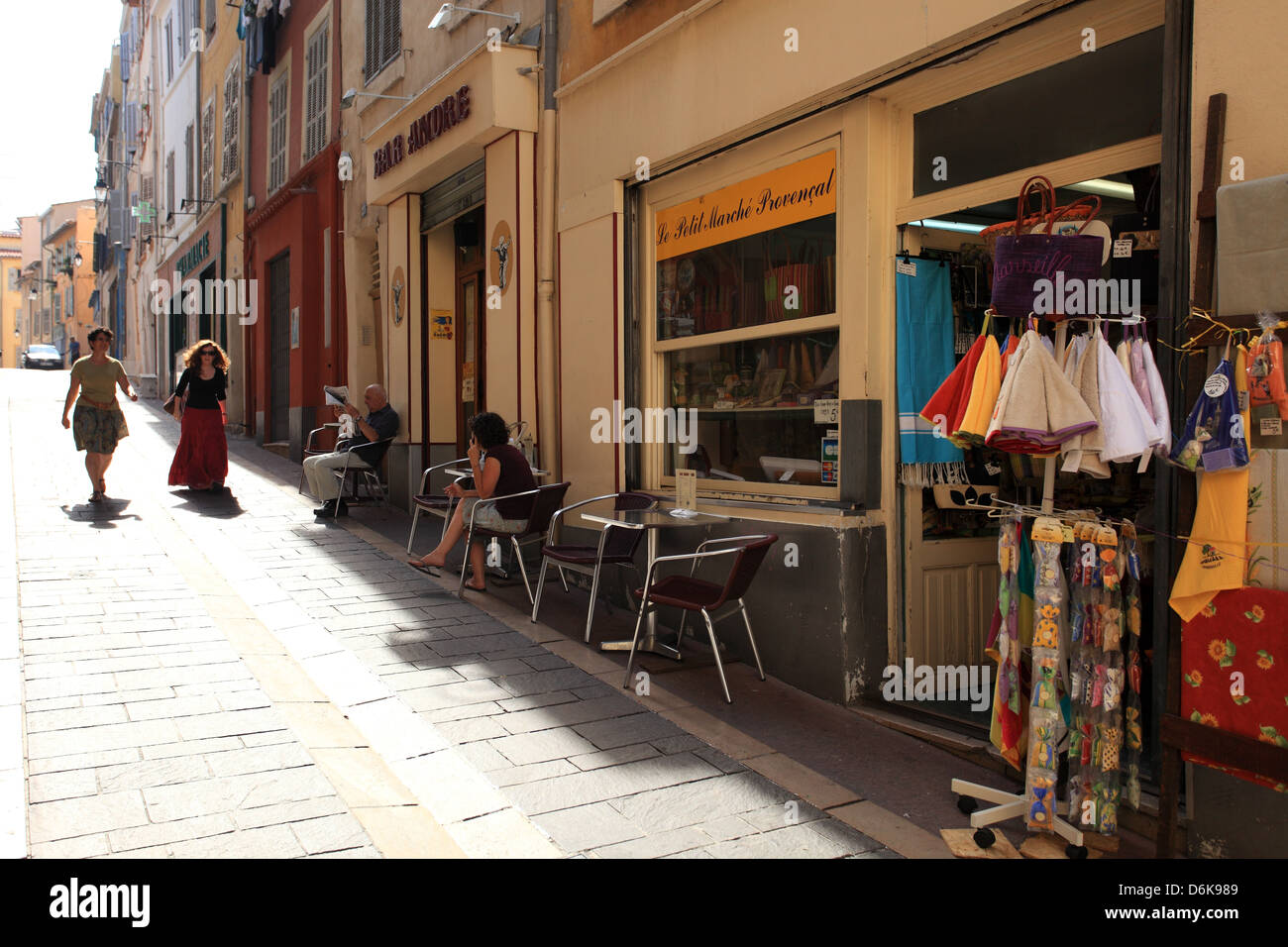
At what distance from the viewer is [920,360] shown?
16.8ft

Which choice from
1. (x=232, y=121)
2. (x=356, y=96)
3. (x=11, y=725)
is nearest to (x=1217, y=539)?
(x=11, y=725)

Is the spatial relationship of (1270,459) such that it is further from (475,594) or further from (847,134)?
(475,594)

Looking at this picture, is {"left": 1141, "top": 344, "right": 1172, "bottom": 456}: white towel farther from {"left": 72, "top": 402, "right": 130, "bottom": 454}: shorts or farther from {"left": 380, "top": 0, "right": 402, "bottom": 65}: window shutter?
{"left": 380, "top": 0, "right": 402, "bottom": 65}: window shutter

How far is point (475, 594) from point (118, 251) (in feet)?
117

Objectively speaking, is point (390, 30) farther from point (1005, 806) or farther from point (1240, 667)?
point (1240, 667)

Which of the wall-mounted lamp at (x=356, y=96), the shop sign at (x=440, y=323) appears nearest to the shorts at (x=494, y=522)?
the shop sign at (x=440, y=323)

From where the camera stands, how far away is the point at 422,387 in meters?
11.0

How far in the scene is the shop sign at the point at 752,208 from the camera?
5473 mm

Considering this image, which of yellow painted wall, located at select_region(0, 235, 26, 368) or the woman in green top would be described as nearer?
the woman in green top

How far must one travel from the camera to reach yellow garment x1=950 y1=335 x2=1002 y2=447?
12.2 feet

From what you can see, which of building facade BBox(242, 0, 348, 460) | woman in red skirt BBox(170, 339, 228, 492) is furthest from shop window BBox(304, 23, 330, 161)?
woman in red skirt BBox(170, 339, 228, 492)

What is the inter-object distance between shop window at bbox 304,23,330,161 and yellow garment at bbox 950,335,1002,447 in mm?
11921

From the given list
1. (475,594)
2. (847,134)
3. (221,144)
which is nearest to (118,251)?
(221,144)

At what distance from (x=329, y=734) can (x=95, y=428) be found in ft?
21.8
